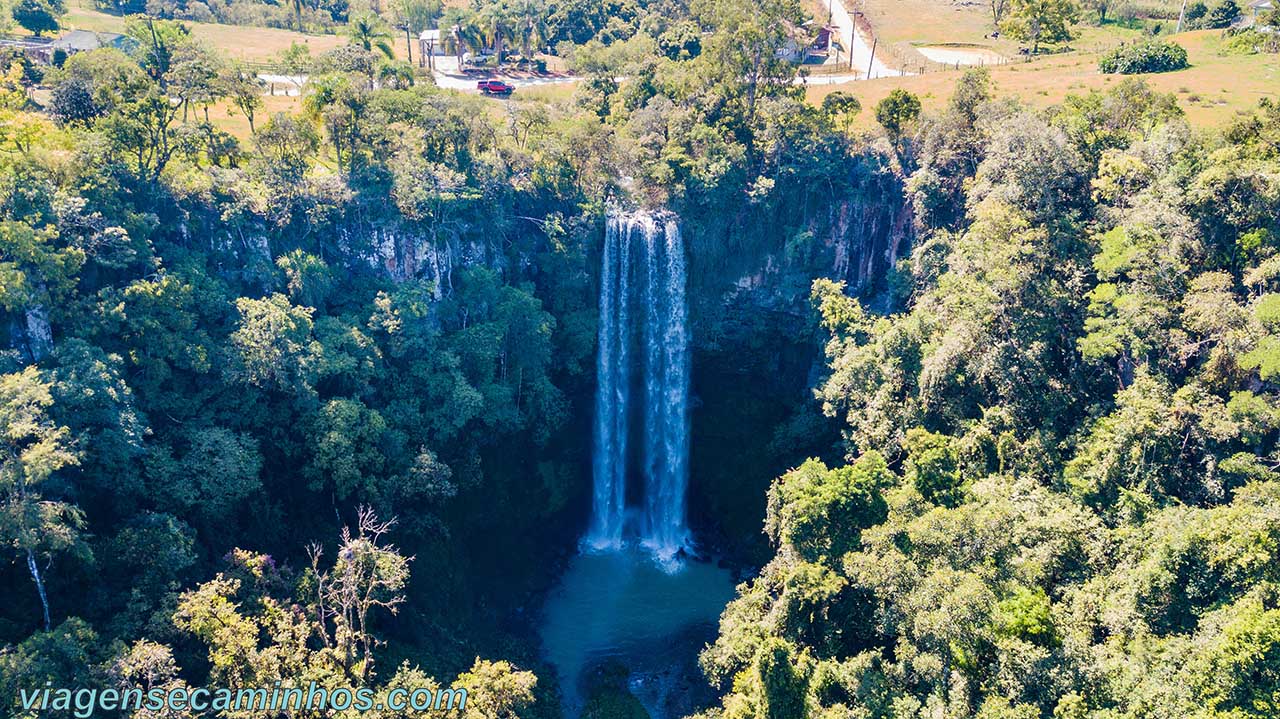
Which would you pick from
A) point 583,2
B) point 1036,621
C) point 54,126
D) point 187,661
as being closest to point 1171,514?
point 1036,621

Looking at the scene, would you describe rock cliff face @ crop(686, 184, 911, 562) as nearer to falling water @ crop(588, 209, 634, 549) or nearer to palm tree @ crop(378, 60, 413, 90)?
falling water @ crop(588, 209, 634, 549)

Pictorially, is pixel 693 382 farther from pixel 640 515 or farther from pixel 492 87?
pixel 492 87

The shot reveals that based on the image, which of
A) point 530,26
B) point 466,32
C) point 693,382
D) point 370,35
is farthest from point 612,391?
point 530,26

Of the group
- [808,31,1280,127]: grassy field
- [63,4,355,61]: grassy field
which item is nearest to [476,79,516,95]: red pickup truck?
[63,4,355,61]: grassy field

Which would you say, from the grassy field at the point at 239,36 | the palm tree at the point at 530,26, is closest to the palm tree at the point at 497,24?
the palm tree at the point at 530,26

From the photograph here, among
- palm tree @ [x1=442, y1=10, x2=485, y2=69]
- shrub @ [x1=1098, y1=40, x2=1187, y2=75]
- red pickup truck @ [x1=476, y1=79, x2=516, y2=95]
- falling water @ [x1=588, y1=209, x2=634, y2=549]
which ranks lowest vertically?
falling water @ [x1=588, y1=209, x2=634, y2=549]

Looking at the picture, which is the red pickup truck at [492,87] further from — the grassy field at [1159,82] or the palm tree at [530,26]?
the grassy field at [1159,82]
